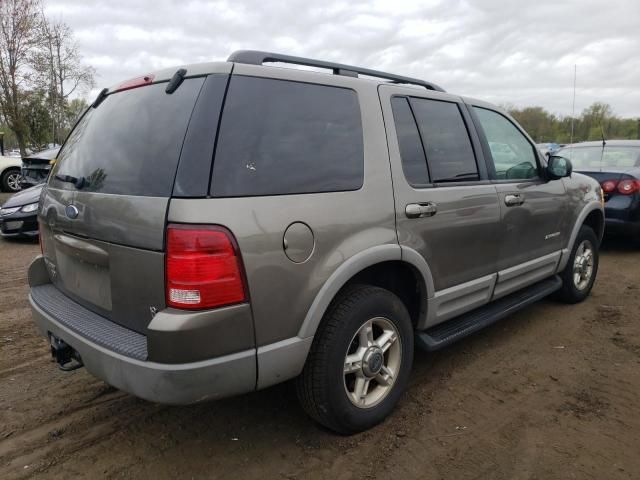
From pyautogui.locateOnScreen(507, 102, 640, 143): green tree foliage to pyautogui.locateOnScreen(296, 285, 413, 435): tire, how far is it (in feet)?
142

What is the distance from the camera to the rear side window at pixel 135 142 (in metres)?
2.11

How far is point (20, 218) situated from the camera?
7.57 meters

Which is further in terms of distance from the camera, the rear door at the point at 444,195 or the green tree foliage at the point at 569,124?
the green tree foliage at the point at 569,124

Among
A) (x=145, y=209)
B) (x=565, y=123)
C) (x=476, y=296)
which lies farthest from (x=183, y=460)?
(x=565, y=123)

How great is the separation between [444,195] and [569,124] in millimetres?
55092

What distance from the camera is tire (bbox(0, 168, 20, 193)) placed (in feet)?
43.8

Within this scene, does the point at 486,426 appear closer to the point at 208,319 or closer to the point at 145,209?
the point at 208,319

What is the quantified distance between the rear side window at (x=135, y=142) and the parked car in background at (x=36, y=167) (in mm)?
8506

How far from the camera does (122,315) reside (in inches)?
88.3

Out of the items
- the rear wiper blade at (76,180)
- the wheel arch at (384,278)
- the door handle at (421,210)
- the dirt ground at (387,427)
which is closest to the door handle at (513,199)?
the door handle at (421,210)

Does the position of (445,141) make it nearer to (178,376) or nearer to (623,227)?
(178,376)

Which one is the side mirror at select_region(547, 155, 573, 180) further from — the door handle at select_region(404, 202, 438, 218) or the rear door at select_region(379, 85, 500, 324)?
the door handle at select_region(404, 202, 438, 218)

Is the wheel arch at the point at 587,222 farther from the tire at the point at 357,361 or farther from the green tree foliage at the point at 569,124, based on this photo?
the green tree foliage at the point at 569,124

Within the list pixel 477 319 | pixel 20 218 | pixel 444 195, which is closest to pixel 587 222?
pixel 477 319
